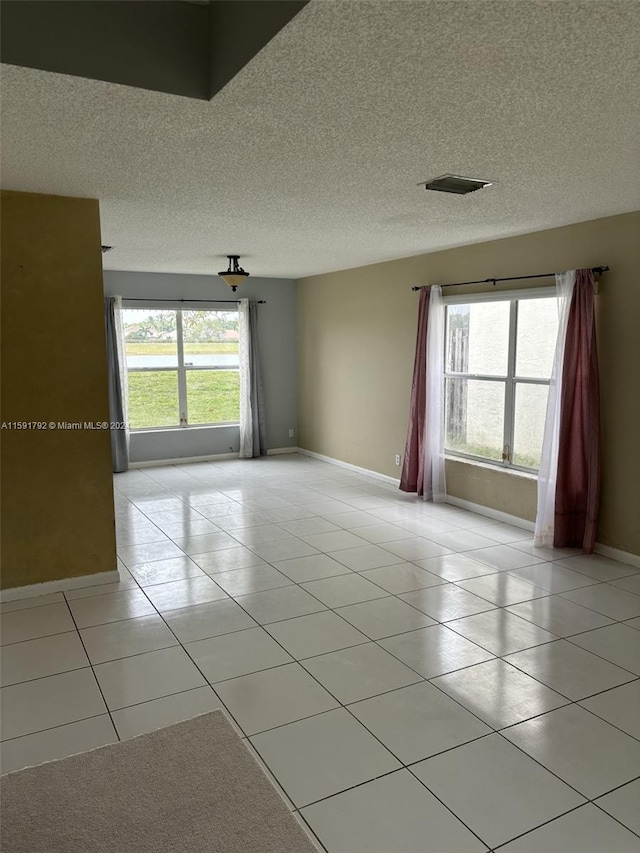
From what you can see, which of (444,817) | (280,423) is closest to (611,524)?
(444,817)

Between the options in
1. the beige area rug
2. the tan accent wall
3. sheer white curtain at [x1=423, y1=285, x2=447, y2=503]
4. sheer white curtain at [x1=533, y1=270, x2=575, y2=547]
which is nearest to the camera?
the beige area rug

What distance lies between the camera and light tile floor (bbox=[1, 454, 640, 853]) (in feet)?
6.82

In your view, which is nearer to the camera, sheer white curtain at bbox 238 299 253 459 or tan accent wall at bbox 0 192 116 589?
tan accent wall at bbox 0 192 116 589

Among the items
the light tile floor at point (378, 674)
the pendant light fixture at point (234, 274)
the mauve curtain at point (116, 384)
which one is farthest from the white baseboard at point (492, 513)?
the mauve curtain at point (116, 384)

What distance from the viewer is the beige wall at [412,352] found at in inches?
166

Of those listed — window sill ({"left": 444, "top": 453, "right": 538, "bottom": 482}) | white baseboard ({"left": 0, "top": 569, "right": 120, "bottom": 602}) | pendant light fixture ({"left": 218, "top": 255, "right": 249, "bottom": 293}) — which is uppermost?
pendant light fixture ({"left": 218, "top": 255, "right": 249, "bottom": 293})

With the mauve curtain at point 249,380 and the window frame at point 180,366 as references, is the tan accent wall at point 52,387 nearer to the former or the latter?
the window frame at point 180,366

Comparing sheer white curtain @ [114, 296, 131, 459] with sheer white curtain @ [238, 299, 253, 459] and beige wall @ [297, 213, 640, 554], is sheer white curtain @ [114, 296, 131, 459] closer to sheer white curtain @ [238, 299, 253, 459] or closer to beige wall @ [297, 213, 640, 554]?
sheer white curtain @ [238, 299, 253, 459]

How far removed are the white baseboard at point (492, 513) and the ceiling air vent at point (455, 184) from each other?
2.79 meters

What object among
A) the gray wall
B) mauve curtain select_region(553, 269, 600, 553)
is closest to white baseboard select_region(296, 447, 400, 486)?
the gray wall

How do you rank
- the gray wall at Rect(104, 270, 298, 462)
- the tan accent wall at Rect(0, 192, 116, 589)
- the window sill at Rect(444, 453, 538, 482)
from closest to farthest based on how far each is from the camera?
the tan accent wall at Rect(0, 192, 116, 589)
the window sill at Rect(444, 453, 538, 482)
the gray wall at Rect(104, 270, 298, 462)

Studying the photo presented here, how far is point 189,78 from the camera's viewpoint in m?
2.13

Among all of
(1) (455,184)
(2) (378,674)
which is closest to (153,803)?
(2) (378,674)

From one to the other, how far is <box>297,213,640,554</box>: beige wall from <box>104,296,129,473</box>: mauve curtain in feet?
7.92
